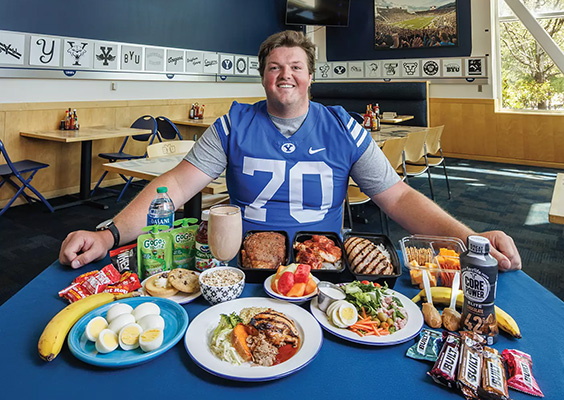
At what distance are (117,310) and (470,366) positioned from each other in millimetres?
716

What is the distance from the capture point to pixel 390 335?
875mm

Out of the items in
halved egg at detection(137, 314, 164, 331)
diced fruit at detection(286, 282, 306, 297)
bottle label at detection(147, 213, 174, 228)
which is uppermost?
bottle label at detection(147, 213, 174, 228)

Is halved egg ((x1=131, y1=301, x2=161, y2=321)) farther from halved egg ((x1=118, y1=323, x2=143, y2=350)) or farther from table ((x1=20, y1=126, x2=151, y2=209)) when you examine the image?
table ((x1=20, y1=126, x2=151, y2=209))

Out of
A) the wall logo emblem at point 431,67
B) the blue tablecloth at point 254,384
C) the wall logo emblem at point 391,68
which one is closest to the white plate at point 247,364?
the blue tablecloth at point 254,384

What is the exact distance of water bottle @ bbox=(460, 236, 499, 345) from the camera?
853 mm

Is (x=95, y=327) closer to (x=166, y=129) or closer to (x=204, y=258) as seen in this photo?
(x=204, y=258)

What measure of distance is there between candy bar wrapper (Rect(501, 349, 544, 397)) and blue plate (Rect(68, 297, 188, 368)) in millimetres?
635

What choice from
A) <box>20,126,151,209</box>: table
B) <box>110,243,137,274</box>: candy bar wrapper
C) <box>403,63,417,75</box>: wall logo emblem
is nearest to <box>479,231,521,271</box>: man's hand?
<box>110,243,137,274</box>: candy bar wrapper

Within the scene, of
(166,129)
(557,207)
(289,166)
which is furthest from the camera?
(166,129)

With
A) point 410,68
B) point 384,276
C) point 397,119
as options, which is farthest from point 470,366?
point 410,68

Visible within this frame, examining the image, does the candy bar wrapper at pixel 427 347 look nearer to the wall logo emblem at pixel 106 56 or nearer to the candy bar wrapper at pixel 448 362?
the candy bar wrapper at pixel 448 362

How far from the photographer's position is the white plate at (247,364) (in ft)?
2.47

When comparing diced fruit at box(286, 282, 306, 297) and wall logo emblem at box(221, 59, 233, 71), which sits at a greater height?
wall logo emblem at box(221, 59, 233, 71)

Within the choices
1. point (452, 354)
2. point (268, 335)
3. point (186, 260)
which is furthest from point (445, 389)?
point (186, 260)
